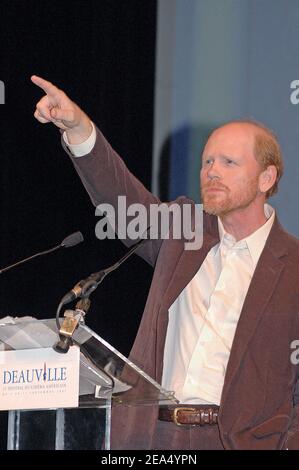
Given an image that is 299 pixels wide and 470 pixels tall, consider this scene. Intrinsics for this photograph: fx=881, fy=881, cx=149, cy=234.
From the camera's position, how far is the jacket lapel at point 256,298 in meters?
2.60

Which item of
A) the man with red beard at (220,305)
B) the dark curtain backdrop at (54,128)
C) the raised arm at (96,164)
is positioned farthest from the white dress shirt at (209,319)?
the dark curtain backdrop at (54,128)

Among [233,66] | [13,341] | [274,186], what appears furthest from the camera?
[233,66]

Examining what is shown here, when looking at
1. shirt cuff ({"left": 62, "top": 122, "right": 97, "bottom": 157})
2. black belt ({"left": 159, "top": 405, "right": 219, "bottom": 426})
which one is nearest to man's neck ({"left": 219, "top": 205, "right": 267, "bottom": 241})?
shirt cuff ({"left": 62, "top": 122, "right": 97, "bottom": 157})

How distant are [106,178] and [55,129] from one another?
1.50m

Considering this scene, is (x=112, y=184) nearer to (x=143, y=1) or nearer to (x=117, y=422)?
(x=117, y=422)

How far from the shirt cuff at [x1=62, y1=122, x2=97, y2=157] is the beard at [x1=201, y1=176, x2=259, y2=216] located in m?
0.40

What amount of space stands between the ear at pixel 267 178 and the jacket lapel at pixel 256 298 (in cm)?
25

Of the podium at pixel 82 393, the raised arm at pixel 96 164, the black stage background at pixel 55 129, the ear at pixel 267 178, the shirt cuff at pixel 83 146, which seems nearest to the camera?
the podium at pixel 82 393

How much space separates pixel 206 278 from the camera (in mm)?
2881

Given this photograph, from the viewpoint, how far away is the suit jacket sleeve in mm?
2791

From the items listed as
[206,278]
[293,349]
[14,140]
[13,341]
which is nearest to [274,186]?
[206,278]

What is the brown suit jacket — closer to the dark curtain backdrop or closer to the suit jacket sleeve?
the suit jacket sleeve

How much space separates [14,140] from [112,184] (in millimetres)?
1491

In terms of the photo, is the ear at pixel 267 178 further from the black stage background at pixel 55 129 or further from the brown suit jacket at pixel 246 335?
the black stage background at pixel 55 129
